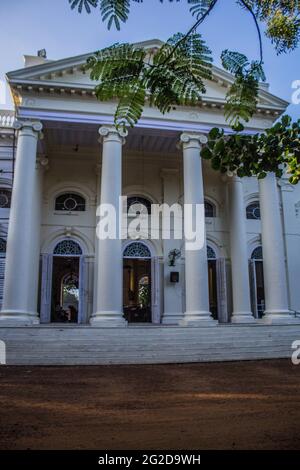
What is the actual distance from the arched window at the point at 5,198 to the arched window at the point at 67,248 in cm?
291

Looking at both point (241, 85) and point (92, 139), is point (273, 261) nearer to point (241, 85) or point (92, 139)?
point (92, 139)

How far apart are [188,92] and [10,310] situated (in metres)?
11.2

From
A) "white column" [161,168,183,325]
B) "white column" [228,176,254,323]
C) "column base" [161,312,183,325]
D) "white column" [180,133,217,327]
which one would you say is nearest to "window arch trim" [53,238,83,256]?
"white column" [161,168,183,325]

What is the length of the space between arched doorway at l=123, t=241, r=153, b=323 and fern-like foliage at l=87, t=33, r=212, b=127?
49.9ft

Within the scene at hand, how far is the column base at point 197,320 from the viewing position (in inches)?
513

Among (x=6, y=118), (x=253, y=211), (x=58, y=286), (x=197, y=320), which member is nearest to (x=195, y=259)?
(x=197, y=320)

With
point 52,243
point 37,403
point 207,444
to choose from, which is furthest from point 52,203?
point 207,444

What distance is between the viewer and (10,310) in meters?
12.2

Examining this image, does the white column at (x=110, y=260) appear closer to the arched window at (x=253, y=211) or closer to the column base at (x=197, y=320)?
the column base at (x=197, y=320)

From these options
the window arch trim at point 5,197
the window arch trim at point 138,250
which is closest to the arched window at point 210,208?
the window arch trim at point 138,250

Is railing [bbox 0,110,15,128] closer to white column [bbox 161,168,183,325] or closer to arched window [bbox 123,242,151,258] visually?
white column [bbox 161,168,183,325]

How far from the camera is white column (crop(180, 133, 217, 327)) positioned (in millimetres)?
13359
